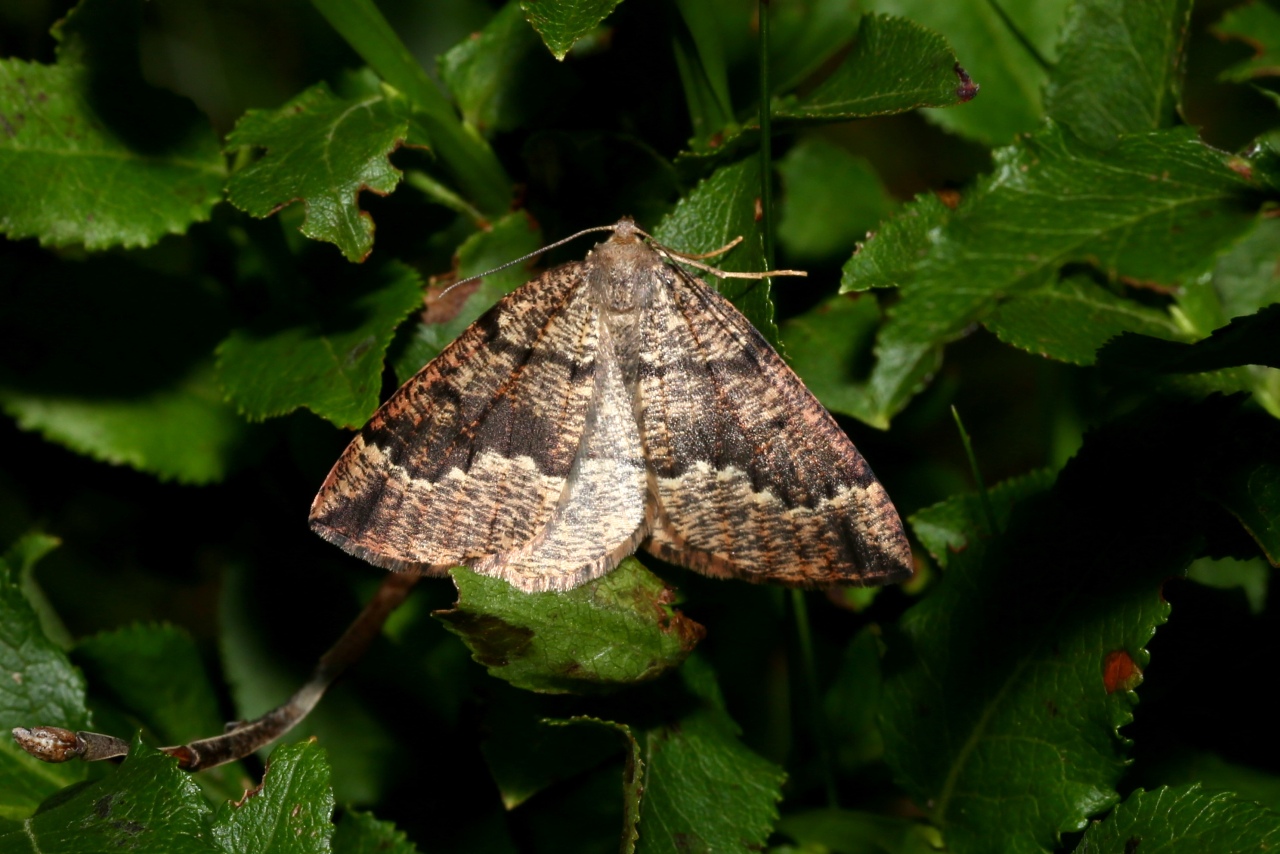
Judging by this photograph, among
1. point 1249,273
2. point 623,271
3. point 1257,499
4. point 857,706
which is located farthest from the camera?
point 857,706

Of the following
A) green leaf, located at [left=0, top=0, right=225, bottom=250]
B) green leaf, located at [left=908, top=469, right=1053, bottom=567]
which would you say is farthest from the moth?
green leaf, located at [left=0, top=0, right=225, bottom=250]

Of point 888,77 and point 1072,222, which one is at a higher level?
point 888,77

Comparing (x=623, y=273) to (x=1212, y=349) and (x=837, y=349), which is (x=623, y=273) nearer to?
(x=837, y=349)

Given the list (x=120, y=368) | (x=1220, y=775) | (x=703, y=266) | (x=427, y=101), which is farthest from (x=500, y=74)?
(x=1220, y=775)

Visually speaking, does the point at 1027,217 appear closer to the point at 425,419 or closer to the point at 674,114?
the point at 674,114

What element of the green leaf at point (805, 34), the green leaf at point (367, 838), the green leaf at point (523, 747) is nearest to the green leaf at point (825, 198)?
the green leaf at point (805, 34)

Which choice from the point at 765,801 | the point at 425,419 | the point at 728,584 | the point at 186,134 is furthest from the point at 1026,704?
the point at 186,134

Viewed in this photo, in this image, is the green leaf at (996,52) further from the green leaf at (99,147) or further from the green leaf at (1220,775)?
the green leaf at (99,147)

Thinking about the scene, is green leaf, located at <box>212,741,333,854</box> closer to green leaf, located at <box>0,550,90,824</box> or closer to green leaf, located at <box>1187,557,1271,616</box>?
green leaf, located at <box>0,550,90,824</box>
